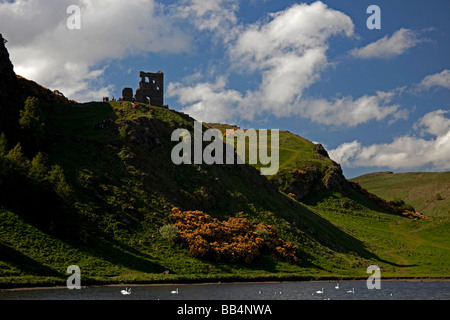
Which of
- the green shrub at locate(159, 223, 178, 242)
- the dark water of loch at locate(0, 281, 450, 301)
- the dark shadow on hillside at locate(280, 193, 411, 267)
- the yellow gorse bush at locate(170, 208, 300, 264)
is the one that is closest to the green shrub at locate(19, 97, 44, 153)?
the yellow gorse bush at locate(170, 208, 300, 264)

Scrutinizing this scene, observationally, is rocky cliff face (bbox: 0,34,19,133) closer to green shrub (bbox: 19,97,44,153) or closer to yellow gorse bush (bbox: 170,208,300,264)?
green shrub (bbox: 19,97,44,153)

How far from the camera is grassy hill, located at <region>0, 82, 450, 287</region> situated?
55188 mm

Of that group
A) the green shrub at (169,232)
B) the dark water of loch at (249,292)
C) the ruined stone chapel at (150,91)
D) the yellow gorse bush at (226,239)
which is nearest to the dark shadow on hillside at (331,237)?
the yellow gorse bush at (226,239)

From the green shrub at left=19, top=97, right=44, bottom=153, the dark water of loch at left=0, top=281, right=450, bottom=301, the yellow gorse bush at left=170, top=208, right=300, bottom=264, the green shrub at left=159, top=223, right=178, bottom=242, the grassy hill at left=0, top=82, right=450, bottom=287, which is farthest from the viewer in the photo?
the green shrub at left=19, top=97, right=44, bottom=153

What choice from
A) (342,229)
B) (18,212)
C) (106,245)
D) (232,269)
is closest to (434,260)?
(342,229)

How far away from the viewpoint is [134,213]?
6912 cm

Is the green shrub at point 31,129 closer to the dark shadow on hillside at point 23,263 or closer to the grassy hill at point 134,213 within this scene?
the grassy hill at point 134,213

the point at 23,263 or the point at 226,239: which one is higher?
the point at 226,239

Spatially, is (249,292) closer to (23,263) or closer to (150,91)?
(23,263)

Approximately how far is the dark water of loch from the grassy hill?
150 inches

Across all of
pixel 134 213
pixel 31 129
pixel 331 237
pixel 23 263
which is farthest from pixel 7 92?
pixel 331 237

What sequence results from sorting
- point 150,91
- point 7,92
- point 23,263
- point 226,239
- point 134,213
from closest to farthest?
1. point 23,263
2. point 134,213
3. point 226,239
4. point 7,92
5. point 150,91

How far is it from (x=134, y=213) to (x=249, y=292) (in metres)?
28.1
